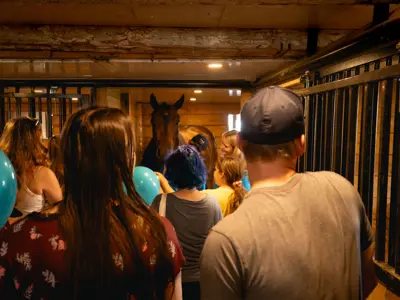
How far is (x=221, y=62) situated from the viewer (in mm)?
3531

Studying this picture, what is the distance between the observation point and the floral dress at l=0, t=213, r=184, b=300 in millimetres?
913

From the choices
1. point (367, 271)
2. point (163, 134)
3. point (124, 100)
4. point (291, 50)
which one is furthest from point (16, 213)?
point (124, 100)

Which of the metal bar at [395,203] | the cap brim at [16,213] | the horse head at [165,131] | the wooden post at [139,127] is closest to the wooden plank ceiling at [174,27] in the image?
the metal bar at [395,203]

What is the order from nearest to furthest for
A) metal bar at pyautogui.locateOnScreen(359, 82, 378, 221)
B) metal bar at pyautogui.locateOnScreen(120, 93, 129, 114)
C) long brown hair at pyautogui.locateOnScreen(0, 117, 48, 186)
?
metal bar at pyautogui.locateOnScreen(359, 82, 378, 221) < long brown hair at pyautogui.locateOnScreen(0, 117, 48, 186) < metal bar at pyautogui.locateOnScreen(120, 93, 129, 114)

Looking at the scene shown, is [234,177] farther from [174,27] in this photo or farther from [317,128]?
[174,27]

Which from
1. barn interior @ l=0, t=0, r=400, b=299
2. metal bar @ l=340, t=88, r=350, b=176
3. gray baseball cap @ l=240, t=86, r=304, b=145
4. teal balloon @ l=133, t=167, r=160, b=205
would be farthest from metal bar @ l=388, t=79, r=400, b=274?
teal balloon @ l=133, t=167, r=160, b=205

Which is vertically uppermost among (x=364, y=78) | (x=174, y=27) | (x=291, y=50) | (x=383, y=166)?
(x=174, y=27)

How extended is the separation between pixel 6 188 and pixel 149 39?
161cm

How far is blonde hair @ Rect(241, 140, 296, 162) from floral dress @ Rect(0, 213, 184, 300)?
0.55 m

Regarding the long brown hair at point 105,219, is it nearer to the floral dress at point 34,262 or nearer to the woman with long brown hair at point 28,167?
the floral dress at point 34,262

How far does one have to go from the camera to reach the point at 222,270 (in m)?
0.85

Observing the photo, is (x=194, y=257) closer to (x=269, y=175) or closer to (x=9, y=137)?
(x=269, y=175)

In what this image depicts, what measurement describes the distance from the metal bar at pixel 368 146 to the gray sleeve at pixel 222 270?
1411 mm

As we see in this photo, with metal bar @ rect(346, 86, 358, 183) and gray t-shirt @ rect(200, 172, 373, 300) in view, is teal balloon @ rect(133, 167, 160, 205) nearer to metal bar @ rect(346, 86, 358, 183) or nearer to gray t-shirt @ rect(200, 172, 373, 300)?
metal bar @ rect(346, 86, 358, 183)
